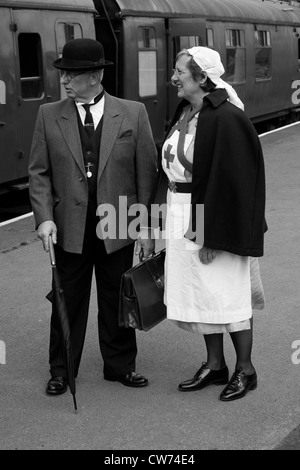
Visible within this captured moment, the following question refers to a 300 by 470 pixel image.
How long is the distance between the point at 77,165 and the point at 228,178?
2.65 ft

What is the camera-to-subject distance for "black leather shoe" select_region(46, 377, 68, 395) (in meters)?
4.78

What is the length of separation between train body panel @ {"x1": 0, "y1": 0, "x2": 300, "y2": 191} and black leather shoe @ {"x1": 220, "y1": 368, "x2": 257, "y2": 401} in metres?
5.99

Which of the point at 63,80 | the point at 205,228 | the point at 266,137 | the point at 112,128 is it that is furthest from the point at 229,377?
the point at 266,137

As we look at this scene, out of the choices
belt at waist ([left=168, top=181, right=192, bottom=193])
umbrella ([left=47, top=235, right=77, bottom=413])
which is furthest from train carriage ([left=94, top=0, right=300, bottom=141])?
umbrella ([left=47, top=235, right=77, bottom=413])

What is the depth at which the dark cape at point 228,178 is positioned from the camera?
4340mm

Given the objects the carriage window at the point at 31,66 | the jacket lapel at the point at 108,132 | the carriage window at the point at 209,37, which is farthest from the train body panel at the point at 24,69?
the jacket lapel at the point at 108,132

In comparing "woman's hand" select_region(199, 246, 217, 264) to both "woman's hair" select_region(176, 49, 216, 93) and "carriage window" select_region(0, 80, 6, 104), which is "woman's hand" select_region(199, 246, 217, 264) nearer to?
"woman's hair" select_region(176, 49, 216, 93)

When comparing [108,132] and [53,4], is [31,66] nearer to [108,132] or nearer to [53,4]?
[53,4]

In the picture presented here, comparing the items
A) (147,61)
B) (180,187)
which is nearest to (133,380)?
(180,187)

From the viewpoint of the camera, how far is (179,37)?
47.8 feet

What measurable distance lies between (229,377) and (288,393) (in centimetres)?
36

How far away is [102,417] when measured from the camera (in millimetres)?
4461

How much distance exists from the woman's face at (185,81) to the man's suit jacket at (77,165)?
0.37 meters

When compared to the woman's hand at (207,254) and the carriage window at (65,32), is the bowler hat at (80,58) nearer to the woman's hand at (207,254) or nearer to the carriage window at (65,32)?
the woman's hand at (207,254)
